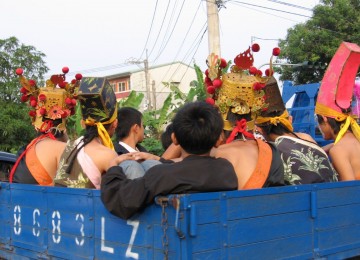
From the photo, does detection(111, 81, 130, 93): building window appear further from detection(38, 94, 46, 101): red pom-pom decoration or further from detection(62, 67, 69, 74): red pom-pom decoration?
detection(38, 94, 46, 101): red pom-pom decoration

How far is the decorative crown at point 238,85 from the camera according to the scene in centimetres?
312

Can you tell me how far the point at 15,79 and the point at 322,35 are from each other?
10698 millimetres

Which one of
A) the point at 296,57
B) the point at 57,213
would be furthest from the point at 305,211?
the point at 296,57

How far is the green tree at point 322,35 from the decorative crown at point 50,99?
12.1 metres

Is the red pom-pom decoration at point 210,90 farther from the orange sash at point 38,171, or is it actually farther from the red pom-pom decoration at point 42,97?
the red pom-pom decoration at point 42,97

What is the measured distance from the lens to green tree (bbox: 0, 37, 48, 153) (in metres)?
16.6

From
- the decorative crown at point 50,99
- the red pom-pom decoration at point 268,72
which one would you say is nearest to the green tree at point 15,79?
the decorative crown at point 50,99

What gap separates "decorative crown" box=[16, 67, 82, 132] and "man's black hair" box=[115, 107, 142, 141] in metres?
0.64

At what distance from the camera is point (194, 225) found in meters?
2.13

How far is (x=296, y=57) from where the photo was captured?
52.8 ft

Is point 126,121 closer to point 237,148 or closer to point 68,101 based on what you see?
point 68,101

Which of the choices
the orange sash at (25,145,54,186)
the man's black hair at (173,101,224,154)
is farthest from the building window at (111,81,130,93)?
the man's black hair at (173,101,224,154)

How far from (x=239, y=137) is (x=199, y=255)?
1085 millimetres

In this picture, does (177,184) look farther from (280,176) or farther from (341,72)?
(341,72)
